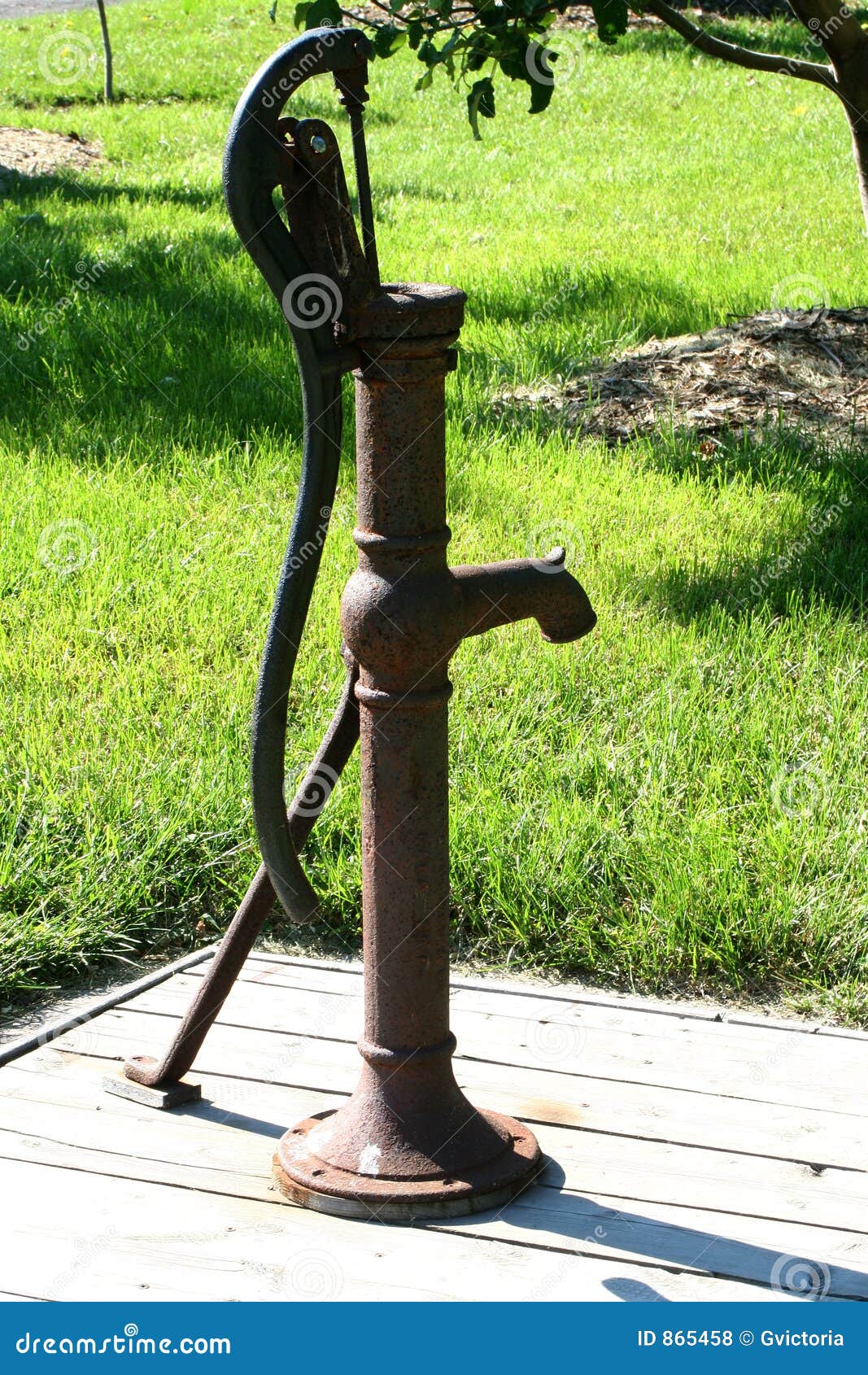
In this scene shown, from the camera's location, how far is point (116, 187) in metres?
9.32

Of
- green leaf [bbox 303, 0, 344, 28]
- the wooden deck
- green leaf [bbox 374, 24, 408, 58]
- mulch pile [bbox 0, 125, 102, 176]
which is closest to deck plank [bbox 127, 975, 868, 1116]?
the wooden deck

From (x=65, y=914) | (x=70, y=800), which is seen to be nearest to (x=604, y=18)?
(x=70, y=800)

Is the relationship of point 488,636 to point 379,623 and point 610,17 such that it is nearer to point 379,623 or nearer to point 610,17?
point 610,17

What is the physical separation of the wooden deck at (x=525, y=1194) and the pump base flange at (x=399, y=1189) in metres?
0.02

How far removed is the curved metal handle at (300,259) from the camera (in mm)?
1602

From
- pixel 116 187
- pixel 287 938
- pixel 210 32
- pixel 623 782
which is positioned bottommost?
pixel 287 938

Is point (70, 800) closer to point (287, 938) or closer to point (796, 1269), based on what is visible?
point (287, 938)

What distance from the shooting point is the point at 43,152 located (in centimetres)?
1092

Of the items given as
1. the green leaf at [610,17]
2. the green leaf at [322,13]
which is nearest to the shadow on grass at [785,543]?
the green leaf at [610,17]

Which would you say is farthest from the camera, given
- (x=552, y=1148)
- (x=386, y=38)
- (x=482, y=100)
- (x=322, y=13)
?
(x=482, y=100)

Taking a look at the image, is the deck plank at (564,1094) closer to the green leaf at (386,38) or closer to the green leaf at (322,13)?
the green leaf at (322,13)

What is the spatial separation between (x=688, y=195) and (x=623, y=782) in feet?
25.9

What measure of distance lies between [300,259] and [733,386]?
4.05 m

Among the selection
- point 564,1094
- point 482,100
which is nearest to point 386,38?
point 482,100
